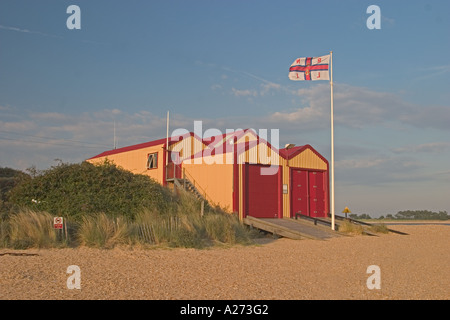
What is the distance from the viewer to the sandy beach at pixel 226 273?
7141mm

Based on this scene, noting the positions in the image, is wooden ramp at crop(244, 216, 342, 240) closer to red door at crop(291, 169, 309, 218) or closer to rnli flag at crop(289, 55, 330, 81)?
red door at crop(291, 169, 309, 218)

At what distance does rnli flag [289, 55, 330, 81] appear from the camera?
66.6 ft

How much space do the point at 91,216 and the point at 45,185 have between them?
2.89m

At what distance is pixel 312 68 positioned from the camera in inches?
802

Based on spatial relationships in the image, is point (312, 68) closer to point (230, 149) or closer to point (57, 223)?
point (230, 149)

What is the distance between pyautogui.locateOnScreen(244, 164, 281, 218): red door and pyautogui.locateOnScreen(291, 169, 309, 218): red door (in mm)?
1060

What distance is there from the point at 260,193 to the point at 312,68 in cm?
602

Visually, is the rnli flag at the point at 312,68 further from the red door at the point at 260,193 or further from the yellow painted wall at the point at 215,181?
the yellow painted wall at the point at 215,181

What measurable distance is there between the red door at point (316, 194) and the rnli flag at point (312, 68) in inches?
202

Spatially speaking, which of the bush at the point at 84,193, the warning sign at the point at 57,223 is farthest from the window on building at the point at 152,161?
the warning sign at the point at 57,223

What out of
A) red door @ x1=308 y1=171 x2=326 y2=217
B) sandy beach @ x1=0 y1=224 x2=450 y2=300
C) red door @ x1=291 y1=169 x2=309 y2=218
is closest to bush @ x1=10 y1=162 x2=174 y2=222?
sandy beach @ x1=0 y1=224 x2=450 y2=300

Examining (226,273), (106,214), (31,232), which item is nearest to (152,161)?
(106,214)
